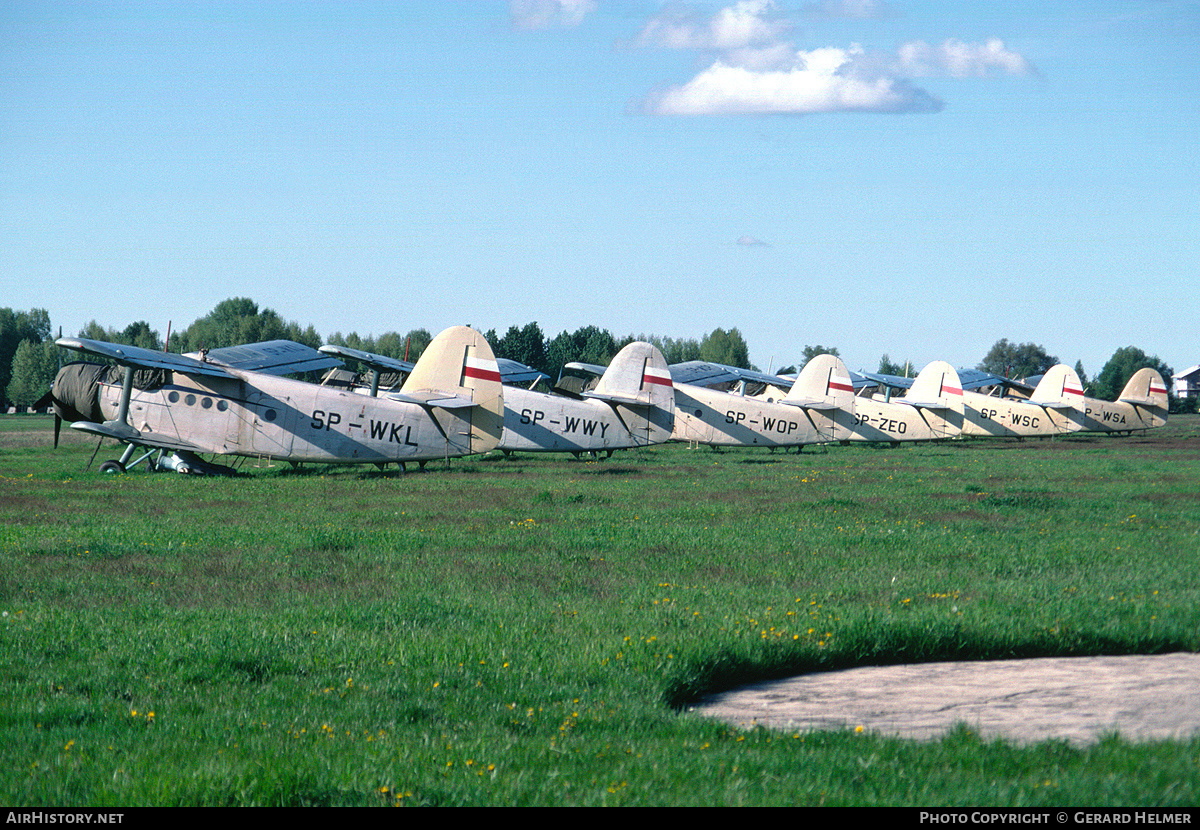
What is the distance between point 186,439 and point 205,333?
312 ft

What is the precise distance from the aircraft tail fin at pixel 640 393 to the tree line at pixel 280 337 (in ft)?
143

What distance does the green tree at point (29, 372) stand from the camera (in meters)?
92.2

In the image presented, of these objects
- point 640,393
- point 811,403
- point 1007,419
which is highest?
point 1007,419

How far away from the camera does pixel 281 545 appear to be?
1314 cm

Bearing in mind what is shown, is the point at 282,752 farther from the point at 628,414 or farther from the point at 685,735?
the point at 628,414

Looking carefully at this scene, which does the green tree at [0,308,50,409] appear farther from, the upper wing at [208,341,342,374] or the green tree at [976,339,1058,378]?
the green tree at [976,339,1058,378]

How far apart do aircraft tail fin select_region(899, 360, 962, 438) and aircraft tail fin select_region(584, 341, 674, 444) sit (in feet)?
63.9

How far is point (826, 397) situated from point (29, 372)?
82.1 metres

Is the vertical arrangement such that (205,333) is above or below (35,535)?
above

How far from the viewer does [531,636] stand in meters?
8.07

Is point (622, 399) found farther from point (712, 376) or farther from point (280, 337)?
Result: point (280, 337)

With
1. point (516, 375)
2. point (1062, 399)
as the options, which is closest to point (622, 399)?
point (516, 375)
